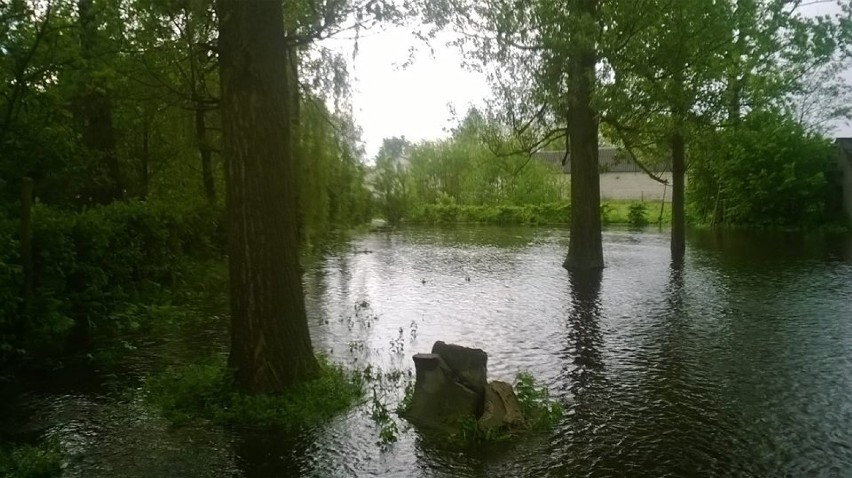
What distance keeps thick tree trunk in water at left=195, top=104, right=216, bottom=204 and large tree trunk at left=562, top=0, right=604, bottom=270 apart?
8.71 meters

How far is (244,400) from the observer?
6633 mm

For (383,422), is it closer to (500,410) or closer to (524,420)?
(500,410)

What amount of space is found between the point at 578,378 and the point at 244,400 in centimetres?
387

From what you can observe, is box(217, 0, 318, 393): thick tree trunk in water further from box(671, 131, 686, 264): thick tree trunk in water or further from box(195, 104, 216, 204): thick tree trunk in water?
box(671, 131, 686, 264): thick tree trunk in water

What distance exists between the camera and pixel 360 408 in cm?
690

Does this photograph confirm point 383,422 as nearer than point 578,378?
Yes

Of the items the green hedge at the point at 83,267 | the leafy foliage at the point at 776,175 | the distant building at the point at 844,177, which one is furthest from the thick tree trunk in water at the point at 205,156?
the distant building at the point at 844,177

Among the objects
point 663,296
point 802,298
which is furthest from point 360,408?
point 802,298

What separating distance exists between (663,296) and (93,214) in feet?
35.6

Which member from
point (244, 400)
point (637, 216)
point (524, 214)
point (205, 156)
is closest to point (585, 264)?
point (205, 156)

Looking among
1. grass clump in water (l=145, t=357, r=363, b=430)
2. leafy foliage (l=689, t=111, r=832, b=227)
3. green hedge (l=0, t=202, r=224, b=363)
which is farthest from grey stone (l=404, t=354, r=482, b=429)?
leafy foliage (l=689, t=111, r=832, b=227)

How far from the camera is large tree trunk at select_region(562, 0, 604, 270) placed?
645 inches

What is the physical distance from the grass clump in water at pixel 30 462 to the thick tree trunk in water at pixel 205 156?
1113cm

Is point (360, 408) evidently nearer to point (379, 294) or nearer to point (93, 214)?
point (93, 214)
